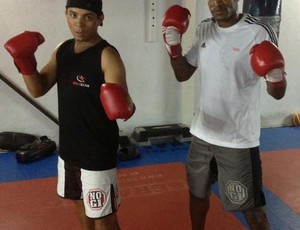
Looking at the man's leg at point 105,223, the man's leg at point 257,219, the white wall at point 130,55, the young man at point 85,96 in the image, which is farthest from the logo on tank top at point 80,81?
the white wall at point 130,55

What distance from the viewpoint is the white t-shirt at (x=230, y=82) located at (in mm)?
1504

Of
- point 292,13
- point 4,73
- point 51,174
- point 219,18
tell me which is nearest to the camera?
point 219,18

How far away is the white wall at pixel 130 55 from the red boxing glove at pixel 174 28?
1.74 m

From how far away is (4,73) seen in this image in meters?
3.31

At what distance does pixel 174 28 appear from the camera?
1707 mm

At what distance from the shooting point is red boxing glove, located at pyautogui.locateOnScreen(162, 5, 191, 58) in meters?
1.68

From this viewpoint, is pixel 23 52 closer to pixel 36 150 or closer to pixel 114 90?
pixel 114 90

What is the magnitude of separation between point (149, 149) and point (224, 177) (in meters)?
1.90

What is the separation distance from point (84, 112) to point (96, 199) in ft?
1.21

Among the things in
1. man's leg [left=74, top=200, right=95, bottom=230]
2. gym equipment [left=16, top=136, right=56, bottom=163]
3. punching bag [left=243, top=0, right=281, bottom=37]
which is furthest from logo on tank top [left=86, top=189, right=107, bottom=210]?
gym equipment [left=16, top=136, right=56, bottom=163]

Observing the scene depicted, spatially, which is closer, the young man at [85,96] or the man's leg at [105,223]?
the young man at [85,96]

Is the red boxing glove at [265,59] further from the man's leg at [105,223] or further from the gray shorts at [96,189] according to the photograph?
the man's leg at [105,223]

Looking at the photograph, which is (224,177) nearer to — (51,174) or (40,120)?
(51,174)

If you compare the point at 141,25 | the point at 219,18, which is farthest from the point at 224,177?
the point at 141,25
